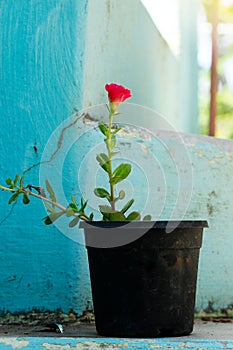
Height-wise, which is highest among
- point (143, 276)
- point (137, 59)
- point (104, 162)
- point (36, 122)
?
point (137, 59)

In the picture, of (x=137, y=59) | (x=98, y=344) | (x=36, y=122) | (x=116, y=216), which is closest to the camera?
(x=98, y=344)

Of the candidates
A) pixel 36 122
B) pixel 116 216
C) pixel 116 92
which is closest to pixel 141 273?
pixel 116 216

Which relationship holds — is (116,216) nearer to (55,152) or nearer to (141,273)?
(141,273)

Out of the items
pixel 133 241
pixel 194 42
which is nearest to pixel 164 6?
pixel 194 42

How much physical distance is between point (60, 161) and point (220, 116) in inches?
427

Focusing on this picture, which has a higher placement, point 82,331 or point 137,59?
point 137,59

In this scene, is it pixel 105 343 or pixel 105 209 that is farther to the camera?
pixel 105 209

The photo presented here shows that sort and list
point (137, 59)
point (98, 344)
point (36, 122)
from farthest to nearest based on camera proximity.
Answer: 1. point (137, 59)
2. point (36, 122)
3. point (98, 344)

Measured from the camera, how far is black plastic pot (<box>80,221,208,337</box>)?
52.6 inches

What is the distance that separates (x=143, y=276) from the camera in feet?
4.39

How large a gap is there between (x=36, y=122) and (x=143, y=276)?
0.53 meters

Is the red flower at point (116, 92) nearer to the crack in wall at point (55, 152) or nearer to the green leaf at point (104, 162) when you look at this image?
the green leaf at point (104, 162)

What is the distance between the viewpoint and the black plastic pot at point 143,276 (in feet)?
4.38

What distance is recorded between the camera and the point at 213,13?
4352 mm
